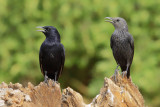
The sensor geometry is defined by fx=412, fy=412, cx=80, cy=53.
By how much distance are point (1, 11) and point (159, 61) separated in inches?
241

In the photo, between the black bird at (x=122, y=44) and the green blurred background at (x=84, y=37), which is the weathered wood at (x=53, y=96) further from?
the green blurred background at (x=84, y=37)

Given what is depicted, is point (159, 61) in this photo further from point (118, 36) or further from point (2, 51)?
point (118, 36)

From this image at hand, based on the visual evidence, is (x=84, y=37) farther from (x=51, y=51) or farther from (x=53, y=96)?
(x=53, y=96)

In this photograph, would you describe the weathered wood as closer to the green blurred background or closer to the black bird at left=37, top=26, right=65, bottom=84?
the black bird at left=37, top=26, right=65, bottom=84

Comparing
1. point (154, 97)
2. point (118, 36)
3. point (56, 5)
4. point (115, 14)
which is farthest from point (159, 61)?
point (118, 36)

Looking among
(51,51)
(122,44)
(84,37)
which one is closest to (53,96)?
(51,51)

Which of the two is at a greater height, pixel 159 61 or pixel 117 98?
pixel 159 61

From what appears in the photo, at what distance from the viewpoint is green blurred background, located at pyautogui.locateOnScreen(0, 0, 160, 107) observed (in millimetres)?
14289

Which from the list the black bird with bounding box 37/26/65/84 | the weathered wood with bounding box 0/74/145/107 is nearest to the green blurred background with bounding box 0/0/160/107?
the black bird with bounding box 37/26/65/84

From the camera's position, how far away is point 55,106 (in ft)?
20.4

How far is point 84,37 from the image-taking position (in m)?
14.5

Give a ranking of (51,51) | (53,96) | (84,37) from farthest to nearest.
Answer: (84,37), (51,51), (53,96)

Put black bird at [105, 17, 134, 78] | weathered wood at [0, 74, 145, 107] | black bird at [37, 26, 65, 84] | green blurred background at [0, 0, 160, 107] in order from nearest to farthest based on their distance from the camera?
weathered wood at [0, 74, 145, 107] → black bird at [37, 26, 65, 84] → black bird at [105, 17, 134, 78] → green blurred background at [0, 0, 160, 107]

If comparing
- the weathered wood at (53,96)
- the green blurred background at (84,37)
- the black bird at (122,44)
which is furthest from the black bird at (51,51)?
the green blurred background at (84,37)
